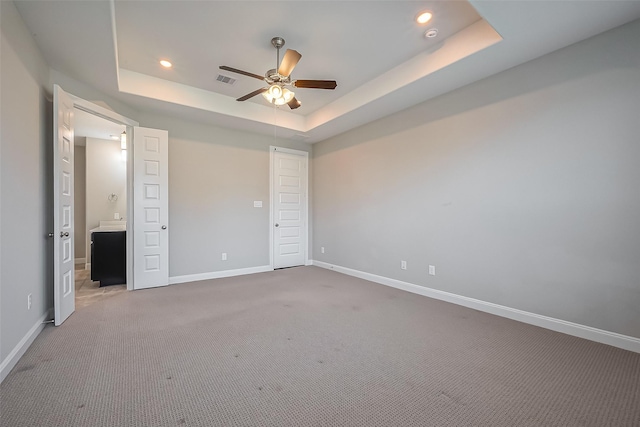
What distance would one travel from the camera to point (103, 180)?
577cm

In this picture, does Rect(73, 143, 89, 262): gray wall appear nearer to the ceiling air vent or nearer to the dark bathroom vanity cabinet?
the dark bathroom vanity cabinet

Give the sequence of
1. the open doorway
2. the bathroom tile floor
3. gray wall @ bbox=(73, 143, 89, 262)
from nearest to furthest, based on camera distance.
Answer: the bathroom tile floor < the open doorway < gray wall @ bbox=(73, 143, 89, 262)

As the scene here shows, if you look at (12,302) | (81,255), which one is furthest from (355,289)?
(81,255)

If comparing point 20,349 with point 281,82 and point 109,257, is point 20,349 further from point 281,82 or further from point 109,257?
point 281,82

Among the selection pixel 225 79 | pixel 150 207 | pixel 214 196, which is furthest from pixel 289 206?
pixel 225 79

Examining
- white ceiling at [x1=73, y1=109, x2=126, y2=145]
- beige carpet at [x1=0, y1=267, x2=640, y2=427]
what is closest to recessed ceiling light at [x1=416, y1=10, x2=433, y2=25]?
beige carpet at [x1=0, y1=267, x2=640, y2=427]

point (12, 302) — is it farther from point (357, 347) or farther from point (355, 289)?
point (355, 289)

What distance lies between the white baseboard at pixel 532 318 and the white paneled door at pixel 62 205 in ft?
13.5

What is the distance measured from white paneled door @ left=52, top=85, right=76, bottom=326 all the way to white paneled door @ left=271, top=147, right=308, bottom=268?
311 centimetres

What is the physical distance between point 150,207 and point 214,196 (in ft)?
3.38

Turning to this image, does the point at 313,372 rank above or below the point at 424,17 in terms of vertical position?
below

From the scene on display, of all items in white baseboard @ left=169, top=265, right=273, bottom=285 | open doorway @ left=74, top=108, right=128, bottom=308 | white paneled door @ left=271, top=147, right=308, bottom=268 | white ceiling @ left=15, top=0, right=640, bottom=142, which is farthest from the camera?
white paneled door @ left=271, top=147, right=308, bottom=268

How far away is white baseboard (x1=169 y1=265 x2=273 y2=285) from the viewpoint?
14.8 feet

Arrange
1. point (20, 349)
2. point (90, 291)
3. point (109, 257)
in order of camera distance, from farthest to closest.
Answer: point (109, 257), point (90, 291), point (20, 349)
